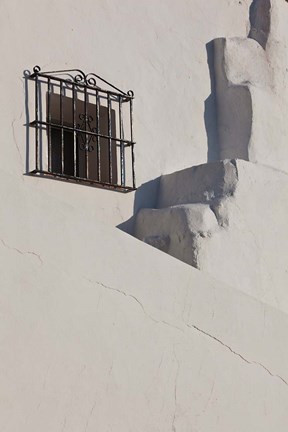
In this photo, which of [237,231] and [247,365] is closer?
[247,365]

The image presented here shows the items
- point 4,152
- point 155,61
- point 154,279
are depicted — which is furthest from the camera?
point 155,61

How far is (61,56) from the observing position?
701cm

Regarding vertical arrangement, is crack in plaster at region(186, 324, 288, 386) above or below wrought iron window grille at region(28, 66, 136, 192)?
A: below

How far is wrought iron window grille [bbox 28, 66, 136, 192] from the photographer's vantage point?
6820 millimetres

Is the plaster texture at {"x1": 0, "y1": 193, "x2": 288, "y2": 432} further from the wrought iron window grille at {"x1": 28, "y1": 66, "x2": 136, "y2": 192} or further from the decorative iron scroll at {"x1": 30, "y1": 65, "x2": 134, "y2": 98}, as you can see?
the decorative iron scroll at {"x1": 30, "y1": 65, "x2": 134, "y2": 98}

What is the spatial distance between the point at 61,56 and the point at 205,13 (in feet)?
4.93

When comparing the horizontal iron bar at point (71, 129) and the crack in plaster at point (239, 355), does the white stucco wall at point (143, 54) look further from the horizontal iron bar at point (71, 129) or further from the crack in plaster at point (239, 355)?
the crack in plaster at point (239, 355)

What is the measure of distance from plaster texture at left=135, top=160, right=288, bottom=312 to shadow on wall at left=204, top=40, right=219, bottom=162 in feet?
2.02

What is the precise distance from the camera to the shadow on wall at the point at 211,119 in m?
7.75

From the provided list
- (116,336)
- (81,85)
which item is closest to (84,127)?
(81,85)

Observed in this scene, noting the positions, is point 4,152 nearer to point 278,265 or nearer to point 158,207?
point 158,207

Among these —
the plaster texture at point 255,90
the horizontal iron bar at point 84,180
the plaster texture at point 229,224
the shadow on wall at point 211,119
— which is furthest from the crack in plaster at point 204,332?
the shadow on wall at point 211,119

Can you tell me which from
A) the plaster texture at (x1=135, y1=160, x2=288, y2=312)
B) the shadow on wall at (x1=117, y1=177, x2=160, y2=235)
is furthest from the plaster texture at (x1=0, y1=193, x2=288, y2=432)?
the shadow on wall at (x1=117, y1=177, x2=160, y2=235)

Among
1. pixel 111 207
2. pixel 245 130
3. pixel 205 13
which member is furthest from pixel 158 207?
pixel 205 13
